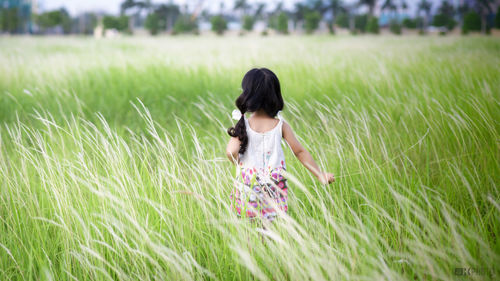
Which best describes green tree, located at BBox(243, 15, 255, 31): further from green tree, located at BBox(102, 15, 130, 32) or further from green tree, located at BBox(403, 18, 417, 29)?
green tree, located at BBox(403, 18, 417, 29)

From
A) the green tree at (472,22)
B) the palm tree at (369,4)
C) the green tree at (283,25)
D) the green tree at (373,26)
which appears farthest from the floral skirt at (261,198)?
the palm tree at (369,4)

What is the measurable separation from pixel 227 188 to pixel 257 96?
1.77 feet

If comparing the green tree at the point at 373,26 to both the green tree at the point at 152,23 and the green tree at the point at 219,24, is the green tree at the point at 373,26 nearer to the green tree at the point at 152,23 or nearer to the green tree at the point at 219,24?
the green tree at the point at 219,24

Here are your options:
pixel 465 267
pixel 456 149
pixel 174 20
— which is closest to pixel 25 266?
pixel 465 267

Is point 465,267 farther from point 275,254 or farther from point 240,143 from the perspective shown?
point 240,143

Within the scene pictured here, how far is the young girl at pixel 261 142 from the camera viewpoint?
1520 millimetres

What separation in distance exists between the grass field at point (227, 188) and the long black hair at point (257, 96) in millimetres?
194

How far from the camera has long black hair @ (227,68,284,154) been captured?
4.95 feet

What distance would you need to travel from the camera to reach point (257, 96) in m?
1.51

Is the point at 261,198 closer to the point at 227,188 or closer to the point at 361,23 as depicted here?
the point at 227,188

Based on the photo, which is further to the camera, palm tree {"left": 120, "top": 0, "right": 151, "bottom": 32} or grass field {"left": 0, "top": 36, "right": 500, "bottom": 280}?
palm tree {"left": 120, "top": 0, "right": 151, "bottom": 32}

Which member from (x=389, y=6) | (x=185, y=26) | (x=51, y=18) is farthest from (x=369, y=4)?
(x=51, y=18)

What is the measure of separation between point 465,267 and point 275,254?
0.63 metres

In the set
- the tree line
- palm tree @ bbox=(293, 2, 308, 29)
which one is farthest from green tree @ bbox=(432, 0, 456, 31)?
palm tree @ bbox=(293, 2, 308, 29)
